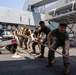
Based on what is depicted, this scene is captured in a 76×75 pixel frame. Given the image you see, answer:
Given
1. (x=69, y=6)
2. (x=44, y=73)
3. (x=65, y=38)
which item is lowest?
(x=44, y=73)

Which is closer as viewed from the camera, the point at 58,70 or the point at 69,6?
the point at 58,70

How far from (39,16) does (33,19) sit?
4.71ft

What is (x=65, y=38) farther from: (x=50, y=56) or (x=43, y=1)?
(x=43, y=1)

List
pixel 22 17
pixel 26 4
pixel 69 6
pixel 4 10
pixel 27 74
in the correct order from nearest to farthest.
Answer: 1. pixel 27 74
2. pixel 69 6
3. pixel 4 10
4. pixel 22 17
5. pixel 26 4

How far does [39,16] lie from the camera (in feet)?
124

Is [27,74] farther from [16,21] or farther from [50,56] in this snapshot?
[16,21]

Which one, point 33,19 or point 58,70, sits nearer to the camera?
point 58,70

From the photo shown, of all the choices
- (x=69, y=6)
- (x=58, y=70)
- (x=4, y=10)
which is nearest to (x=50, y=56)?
(x=58, y=70)

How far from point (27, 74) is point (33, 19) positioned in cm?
3138

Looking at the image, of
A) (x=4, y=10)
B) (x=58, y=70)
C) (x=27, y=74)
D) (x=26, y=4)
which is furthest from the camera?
(x=26, y=4)

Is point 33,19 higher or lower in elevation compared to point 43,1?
lower

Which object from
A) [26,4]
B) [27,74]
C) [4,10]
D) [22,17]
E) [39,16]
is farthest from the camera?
[26,4]

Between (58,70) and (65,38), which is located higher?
(65,38)

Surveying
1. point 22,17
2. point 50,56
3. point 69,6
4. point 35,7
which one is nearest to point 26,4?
point 35,7
